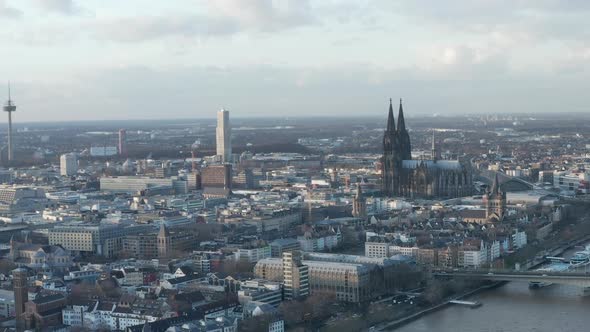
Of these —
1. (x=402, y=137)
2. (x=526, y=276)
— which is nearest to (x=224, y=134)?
(x=402, y=137)

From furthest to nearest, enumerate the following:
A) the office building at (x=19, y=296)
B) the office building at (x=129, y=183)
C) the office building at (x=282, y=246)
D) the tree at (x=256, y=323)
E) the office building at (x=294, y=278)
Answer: the office building at (x=129, y=183)
the office building at (x=282, y=246)
the office building at (x=294, y=278)
the office building at (x=19, y=296)
the tree at (x=256, y=323)

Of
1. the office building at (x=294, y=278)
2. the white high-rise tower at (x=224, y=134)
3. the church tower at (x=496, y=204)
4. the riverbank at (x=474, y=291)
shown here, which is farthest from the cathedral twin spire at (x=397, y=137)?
the white high-rise tower at (x=224, y=134)

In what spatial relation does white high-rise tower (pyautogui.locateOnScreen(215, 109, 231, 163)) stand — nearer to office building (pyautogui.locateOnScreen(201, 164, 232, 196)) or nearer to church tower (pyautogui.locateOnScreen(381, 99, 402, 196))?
office building (pyautogui.locateOnScreen(201, 164, 232, 196))

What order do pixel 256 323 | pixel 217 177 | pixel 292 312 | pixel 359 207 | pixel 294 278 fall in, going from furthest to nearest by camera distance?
pixel 217 177
pixel 359 207
pixel 294 278
pixel 292 312
pixel 256 323

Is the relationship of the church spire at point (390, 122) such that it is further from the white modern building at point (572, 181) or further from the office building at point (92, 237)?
the office building at point (92, 237)

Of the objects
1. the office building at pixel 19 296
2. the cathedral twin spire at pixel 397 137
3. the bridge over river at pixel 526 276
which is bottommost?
the bridge over river at pixel 526 276

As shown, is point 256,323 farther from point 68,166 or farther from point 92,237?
point 68,166

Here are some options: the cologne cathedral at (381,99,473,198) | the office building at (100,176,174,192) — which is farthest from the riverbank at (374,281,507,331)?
the office building at (100,176,174,192)
